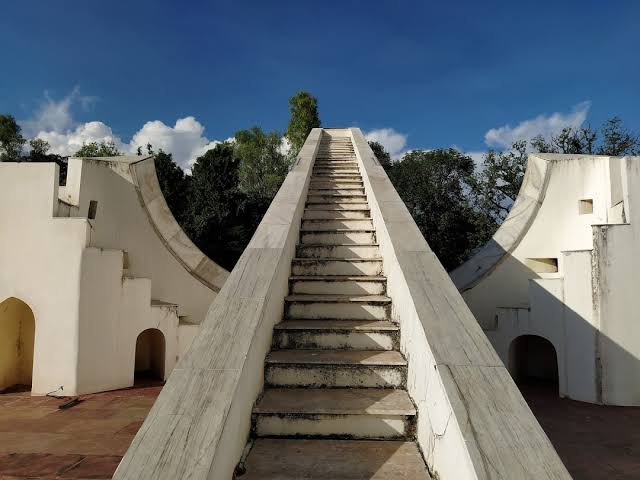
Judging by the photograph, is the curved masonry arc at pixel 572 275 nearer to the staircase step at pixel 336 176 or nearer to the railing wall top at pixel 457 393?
the staircase step at pixel 336 176

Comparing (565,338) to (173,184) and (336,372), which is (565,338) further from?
(173,184)

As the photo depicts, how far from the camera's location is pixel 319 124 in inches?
1095

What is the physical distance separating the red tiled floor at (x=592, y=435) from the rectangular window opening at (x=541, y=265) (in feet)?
7.13

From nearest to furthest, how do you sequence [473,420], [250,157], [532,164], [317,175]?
[473,420], [317,175], [532,164], [250,157]

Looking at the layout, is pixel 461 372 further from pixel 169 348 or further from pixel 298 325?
pixel 169 348

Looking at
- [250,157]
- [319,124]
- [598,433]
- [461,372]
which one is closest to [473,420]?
[461,372]

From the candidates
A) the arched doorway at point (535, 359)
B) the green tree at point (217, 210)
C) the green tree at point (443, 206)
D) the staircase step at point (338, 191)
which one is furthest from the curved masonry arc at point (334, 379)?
the green tree at point (443, 206)

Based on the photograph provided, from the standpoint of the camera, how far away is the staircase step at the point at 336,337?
A: 9.72ft

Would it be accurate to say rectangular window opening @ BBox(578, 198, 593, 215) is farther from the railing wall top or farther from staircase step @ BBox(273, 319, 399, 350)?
staircase step @ BBox(273, 319, 399, 350)

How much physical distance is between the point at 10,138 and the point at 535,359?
3254 cm

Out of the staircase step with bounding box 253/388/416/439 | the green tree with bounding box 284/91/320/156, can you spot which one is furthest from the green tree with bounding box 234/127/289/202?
the staircase step with bounding box 253/388/416/439

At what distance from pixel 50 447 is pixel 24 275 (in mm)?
2707

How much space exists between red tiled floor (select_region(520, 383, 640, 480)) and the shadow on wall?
247 millimetres

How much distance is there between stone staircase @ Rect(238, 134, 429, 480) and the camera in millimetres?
2070
